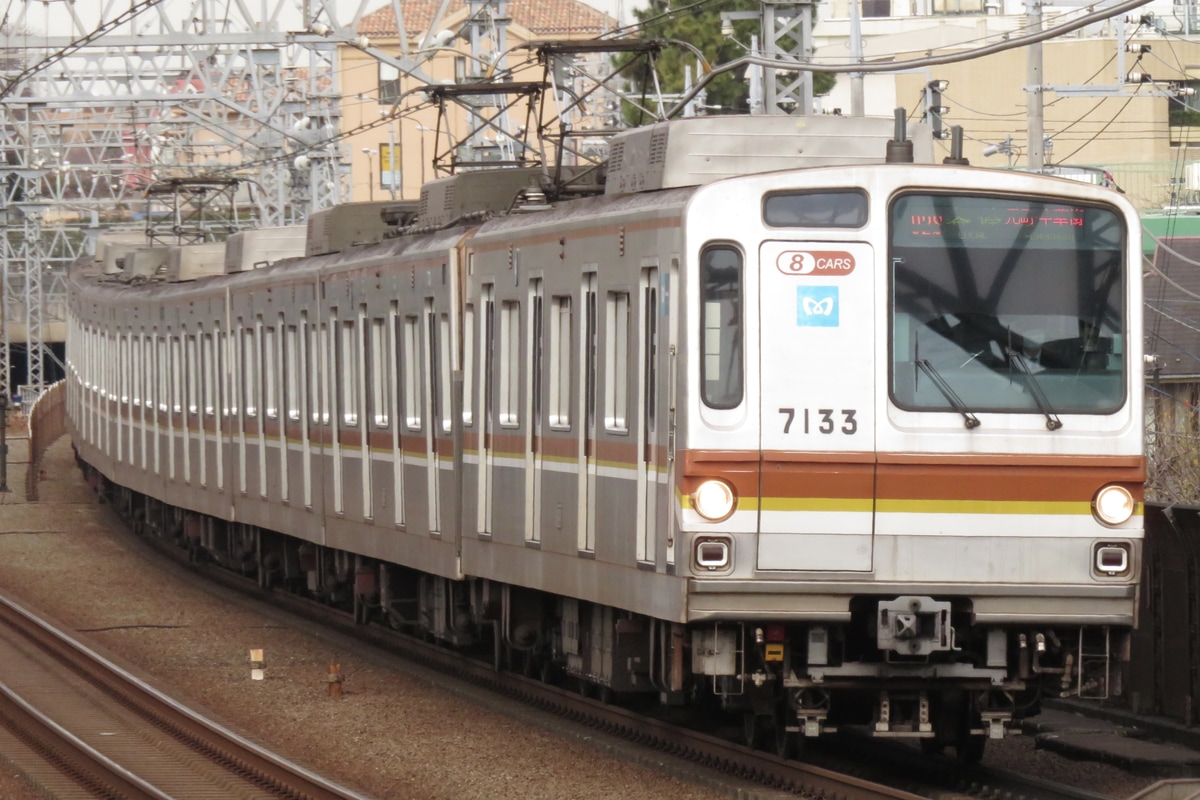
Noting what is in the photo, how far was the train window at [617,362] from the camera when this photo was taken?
10023mm

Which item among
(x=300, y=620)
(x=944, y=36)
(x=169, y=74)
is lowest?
(x=300, y=620)

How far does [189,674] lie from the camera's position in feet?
48.7

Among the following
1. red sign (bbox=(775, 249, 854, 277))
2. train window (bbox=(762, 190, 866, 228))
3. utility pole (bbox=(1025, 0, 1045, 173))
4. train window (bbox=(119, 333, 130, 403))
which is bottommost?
train window (bbox=(119, 333, 130, 403))

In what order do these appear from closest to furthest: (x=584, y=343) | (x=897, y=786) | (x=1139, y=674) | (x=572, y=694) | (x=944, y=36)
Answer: (x=897, y=786), (x=584, y=343), (x=1139, y=674), (x=572, y=694), (x=944, y=36)

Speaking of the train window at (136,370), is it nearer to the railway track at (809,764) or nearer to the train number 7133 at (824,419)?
the railway track at (809,764)

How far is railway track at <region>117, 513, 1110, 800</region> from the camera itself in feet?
30.6

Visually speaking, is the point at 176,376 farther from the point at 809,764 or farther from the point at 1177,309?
the point at 809,764

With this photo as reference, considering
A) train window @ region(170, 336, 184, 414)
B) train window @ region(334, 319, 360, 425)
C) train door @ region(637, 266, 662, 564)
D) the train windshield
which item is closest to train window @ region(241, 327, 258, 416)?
train window @ region(334, 319, 360, 425)

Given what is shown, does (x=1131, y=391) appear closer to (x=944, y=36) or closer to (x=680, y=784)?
(x=680, y=784)

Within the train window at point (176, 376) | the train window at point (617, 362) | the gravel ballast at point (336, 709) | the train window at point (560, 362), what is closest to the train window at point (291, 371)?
the gravel ballast at point (336, 709)

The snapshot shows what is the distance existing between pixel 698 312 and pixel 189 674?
22.8ft

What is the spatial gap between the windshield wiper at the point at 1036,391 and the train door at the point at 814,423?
63 cm

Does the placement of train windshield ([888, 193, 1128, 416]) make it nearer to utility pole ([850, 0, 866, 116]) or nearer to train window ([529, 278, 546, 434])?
train window ([529, 278, 546, 434])

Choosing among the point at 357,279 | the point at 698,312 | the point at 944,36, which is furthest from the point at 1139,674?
the point at 944,36
